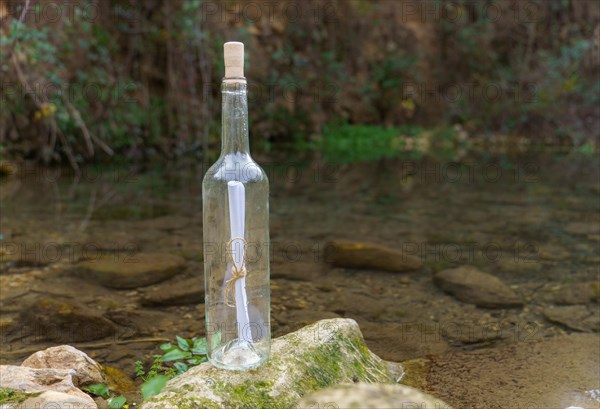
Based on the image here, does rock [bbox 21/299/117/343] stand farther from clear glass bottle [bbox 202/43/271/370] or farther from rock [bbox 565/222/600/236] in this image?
rock [bbox 565/222/600/236]

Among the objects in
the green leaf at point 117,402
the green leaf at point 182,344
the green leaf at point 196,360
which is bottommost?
the green leaf at point 117,402

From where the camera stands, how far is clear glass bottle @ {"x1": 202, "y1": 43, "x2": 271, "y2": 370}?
208 centimetres

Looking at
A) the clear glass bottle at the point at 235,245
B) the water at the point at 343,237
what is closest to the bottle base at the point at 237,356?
the clear glass bottle at the point at 235,245

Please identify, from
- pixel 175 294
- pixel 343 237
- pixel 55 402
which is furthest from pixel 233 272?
pixel 343 237

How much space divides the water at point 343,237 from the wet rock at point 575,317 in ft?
0.08

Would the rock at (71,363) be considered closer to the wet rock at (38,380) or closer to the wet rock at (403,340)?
the wet rock at (38,380)

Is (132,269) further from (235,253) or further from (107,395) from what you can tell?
(235,253)

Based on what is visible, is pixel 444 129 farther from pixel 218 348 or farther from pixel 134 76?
pixel 218 348

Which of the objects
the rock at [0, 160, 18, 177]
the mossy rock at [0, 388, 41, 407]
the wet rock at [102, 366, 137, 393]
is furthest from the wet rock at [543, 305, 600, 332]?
the rock at [0, 160, 18, 177]

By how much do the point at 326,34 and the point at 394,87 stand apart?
2.77m

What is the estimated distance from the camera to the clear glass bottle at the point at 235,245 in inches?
82.0

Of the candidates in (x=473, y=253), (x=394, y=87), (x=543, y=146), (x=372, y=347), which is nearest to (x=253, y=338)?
(x=372, y=347)

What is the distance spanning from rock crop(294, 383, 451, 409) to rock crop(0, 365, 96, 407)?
3.77ft

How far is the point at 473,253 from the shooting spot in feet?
17.7
